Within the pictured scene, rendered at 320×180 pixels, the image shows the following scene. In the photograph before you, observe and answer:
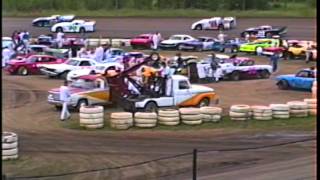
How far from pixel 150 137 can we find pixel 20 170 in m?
5.14

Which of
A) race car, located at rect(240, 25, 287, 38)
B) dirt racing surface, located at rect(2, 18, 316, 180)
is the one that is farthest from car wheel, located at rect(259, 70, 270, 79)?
race car, located at rect(240, 25, 287, 38)

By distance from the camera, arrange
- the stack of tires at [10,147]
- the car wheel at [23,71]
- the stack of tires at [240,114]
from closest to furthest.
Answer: the stack of tires at [10,147], the stack of tires at [240,114], the car wheel at [23,71]

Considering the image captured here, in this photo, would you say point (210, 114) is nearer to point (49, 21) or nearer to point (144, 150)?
point (144, 150)

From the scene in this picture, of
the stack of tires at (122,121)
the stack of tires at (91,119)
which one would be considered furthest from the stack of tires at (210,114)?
the stack of tires at (91,119)

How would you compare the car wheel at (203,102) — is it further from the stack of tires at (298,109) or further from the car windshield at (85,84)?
the car windshield at (85,84)

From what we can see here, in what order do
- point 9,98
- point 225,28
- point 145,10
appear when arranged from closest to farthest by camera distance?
point 9,98 < point 225,28 < point 145,10

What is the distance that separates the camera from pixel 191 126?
20.8 metres

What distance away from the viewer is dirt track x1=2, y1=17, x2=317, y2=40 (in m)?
58.8

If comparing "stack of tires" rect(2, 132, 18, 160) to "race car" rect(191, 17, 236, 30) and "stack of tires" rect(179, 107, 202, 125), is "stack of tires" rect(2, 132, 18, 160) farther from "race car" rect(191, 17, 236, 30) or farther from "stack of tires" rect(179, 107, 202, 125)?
"race car" rect(191, 17, 236, 30)

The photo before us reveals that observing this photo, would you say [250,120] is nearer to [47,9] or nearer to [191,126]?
[191,126]

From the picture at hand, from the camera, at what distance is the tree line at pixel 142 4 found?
76.6m

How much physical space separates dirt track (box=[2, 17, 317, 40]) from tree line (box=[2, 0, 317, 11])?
7.47 metres

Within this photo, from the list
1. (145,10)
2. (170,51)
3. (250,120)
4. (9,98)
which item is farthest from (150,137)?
(145,10)

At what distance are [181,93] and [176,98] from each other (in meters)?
A: 0.27
